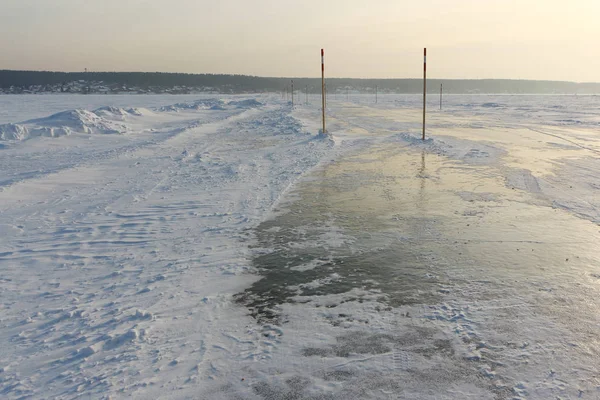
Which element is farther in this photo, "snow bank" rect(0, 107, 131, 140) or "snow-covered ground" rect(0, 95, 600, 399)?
"snow bank" rect(0, 107, 131, 140)

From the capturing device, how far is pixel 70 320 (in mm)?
4406

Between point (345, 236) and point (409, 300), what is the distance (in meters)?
2.25

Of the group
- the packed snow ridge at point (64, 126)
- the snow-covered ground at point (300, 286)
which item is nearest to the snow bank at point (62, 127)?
the packed snow ridge at point (64, 126)

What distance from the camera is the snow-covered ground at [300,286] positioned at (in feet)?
11.6

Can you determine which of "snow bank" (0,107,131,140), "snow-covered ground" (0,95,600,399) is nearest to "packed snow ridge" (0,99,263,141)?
"snow bank" (0,107,131,140)

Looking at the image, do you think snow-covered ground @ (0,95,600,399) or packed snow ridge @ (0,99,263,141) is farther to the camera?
packed snow ridge @ (0,99,263,141)

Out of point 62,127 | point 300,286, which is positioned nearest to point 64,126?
point 62,127

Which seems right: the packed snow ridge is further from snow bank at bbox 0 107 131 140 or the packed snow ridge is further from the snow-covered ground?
the snow-covered ground

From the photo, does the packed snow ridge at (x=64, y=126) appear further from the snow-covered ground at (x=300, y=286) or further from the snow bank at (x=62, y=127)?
the snow-covered ground at (x=300, y=286)

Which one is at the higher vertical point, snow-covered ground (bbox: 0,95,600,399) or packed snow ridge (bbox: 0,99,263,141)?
packed snow ridge (bbox: 0,99,263,141)

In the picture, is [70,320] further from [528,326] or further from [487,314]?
[528,326]

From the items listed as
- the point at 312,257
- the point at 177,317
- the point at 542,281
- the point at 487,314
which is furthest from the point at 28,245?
the point at 542,281

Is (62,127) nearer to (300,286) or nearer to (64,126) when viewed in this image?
(64,126)

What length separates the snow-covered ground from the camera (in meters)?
3.53
